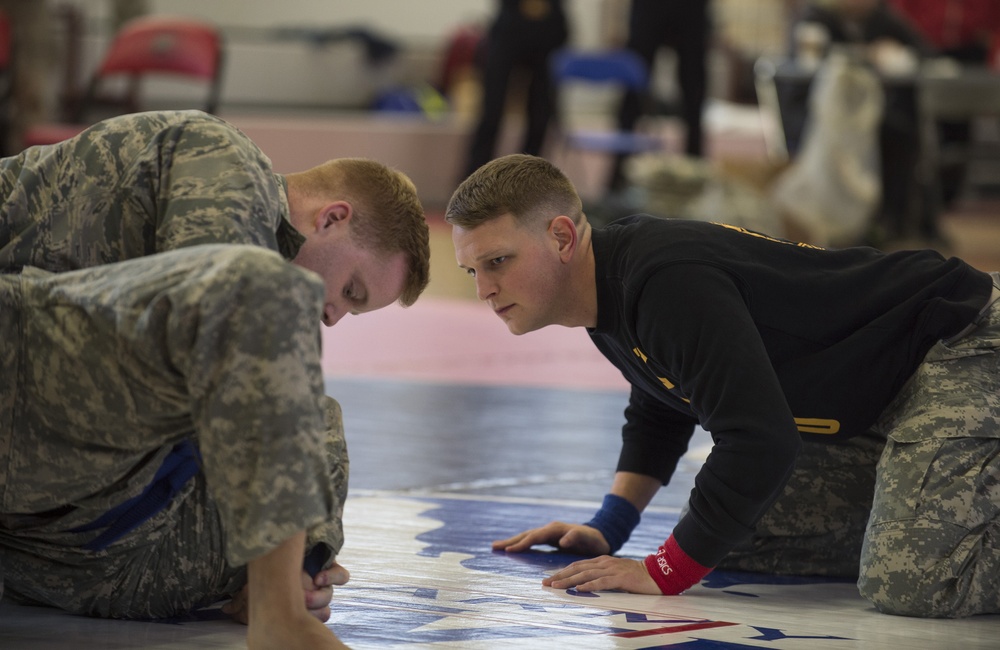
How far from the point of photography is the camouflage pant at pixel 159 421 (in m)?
1.62

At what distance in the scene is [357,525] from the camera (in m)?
2.74

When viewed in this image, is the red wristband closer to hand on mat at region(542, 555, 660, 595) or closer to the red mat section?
hand on mat at region(542, 555, 660, 595)

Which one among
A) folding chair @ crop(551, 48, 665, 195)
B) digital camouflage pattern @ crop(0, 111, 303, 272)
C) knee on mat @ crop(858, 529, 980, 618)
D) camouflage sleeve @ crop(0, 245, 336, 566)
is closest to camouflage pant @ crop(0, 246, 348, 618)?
camouflage sleeve @ crop(0, 245, 336, 566)

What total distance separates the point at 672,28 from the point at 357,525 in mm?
6787

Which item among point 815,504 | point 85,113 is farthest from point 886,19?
point 815,504

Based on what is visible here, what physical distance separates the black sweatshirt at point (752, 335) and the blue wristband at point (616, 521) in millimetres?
128

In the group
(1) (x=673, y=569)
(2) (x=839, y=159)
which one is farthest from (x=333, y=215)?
(2) (x=839, y=159)

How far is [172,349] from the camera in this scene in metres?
1.64

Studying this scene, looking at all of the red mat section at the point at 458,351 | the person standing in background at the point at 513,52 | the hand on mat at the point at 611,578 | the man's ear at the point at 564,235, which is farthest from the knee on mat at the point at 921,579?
the person standing in background at the point at 513,52

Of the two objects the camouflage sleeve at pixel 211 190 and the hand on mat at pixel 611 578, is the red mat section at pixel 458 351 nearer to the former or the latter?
the hand on mat at pixel 611 578

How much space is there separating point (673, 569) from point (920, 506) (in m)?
0.40

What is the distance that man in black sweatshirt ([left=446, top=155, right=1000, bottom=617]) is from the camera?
2168 mm

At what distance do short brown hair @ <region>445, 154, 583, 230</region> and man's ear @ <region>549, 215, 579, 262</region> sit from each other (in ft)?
0.07

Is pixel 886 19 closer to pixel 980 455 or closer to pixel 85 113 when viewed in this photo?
pixel 85 113
